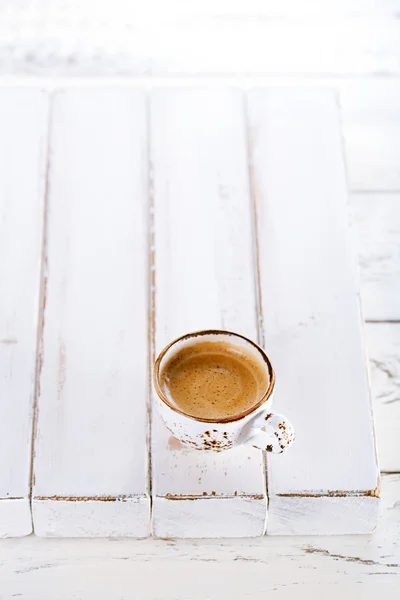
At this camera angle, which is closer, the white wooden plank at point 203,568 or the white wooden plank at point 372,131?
the white wooden plank at point 203,568

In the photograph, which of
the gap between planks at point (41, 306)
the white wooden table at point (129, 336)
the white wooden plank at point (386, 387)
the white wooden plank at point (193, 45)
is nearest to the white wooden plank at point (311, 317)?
the white wooden table at point (129, 336)

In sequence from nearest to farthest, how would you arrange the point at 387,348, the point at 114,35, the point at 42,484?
the point at 42,484
the point at 387,348
the point at 114,35

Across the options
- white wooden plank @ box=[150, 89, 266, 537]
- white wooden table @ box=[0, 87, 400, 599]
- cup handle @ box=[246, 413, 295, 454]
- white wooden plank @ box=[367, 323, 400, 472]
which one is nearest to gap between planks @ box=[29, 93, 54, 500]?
white wooden table @ box=[0, 87, 400, 599]

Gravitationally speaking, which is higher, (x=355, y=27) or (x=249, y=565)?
(x=355, y=27)

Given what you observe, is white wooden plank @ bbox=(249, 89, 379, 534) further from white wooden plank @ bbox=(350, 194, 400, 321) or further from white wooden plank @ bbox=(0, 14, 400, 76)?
white wooden plank @ bbox=(0, 14, 400, 76)

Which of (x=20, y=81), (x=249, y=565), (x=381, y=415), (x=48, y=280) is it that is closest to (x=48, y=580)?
(x=249, y=565)

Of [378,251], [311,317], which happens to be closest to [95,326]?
[311,317]

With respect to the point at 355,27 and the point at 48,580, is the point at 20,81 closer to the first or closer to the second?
the point at 355,27

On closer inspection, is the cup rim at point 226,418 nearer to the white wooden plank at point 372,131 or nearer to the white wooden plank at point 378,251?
the white wooden plank at point 378,251
